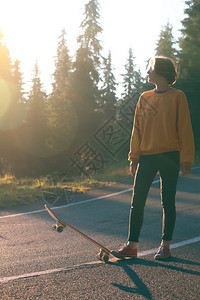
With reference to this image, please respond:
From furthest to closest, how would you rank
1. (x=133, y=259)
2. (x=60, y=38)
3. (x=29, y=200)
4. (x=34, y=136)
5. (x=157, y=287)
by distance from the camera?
(x=60, y=38)
(x=34, y=136)
(x=29, y=200)
(x=133, y=259)
(x=157, y=287)

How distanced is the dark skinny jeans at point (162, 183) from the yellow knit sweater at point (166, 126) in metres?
0.09

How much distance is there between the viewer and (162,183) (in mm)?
3730

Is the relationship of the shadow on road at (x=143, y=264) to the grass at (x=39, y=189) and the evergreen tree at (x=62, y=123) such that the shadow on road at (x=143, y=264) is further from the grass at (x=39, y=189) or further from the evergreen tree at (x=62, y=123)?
the evergreen tree at (x=62, y=123)

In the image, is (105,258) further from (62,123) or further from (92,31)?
(92,31)

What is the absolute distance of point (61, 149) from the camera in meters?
27.5

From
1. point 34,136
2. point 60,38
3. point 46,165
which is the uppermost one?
point 60,38

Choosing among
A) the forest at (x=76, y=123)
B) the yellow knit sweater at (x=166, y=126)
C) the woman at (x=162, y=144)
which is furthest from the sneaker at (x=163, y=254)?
the forest at (x=76, y=123)

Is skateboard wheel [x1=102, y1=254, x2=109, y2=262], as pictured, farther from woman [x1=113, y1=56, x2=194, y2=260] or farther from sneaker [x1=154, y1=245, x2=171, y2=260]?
sneaker [x1=154, y1=245, x2=171, y2=260]

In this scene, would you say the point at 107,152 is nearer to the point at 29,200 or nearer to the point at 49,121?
the point at 49,121

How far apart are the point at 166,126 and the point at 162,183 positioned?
0.64 metres

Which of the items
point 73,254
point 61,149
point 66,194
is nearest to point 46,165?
point 61,149

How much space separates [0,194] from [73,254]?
15.7 ft

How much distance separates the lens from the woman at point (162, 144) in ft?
11.8

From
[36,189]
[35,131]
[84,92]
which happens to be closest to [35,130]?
[35,131]
